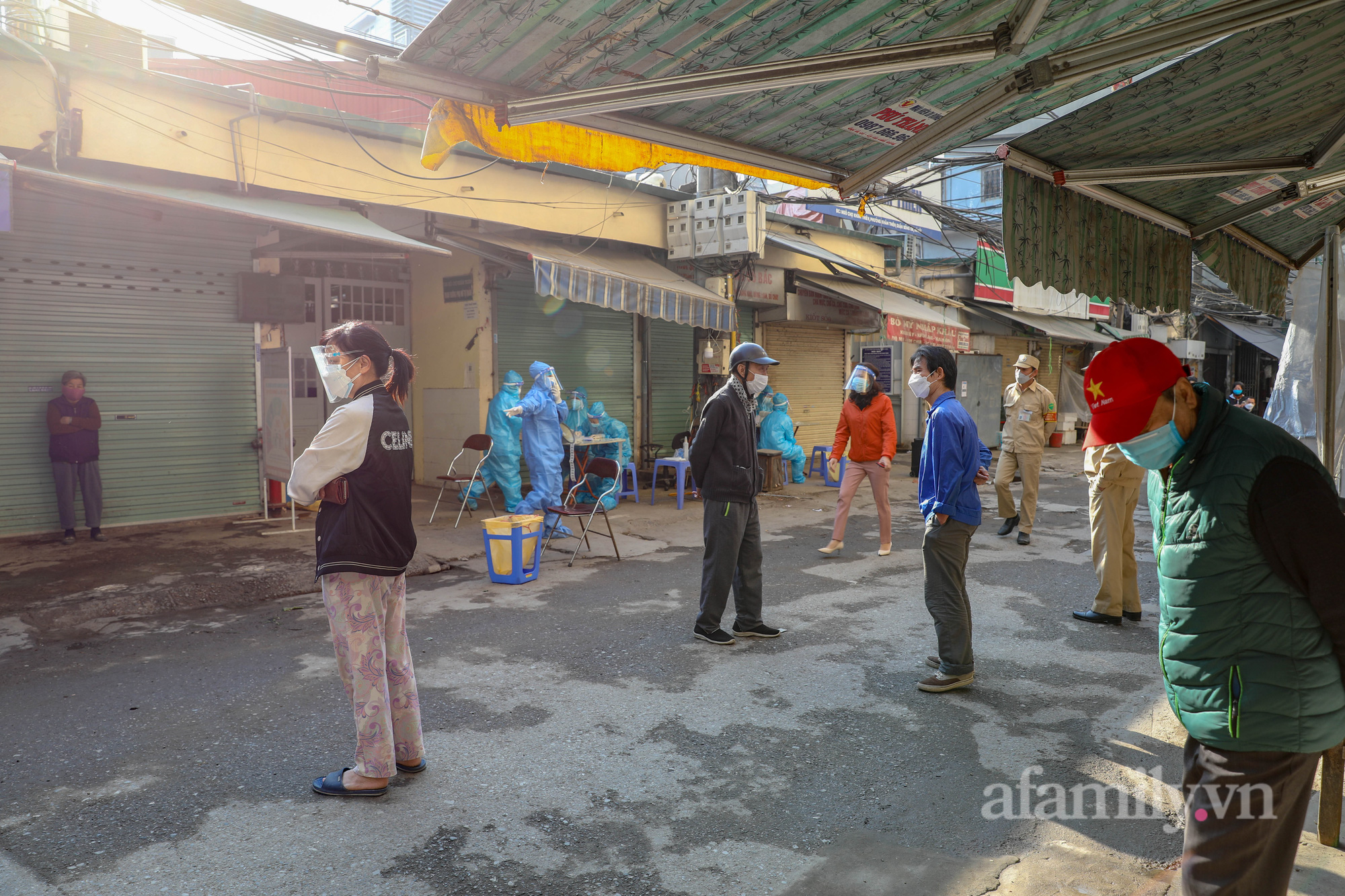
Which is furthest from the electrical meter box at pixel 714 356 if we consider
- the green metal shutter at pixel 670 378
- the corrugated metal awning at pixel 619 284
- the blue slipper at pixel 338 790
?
the blue slipper at pixel 338 790

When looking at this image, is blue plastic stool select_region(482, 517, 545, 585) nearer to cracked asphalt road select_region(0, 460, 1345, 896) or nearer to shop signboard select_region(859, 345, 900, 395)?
cracked asphalt road select_region(0, 460, 1345, 896)

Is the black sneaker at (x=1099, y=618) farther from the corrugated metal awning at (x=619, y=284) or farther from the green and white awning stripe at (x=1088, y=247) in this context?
the corrugated metal awning at (x=619, y=284)

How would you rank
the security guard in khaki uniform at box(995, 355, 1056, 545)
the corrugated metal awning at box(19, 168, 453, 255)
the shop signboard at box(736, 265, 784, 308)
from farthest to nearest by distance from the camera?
1. the shop signboard at box(736, 265, 784, 308)
2. the security guard in khaki uniform at box(995, 355, 1056, 545)
3. the corrugated metal awning at box(19, 168, 453, 255)

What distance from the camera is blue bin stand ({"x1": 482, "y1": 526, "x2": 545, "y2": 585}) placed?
7257 millimetres

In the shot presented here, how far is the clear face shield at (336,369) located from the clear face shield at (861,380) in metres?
5.44

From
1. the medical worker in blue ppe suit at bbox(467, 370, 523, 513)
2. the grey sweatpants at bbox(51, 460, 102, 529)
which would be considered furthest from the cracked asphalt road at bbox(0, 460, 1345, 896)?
the medical worker in blue ppe suit at bbox(467, 370, 523, 513)

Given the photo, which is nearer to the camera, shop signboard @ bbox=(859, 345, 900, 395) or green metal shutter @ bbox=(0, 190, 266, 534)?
green metal shutter @ bbox=(0, 190, 266, 534)

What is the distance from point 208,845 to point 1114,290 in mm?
5217

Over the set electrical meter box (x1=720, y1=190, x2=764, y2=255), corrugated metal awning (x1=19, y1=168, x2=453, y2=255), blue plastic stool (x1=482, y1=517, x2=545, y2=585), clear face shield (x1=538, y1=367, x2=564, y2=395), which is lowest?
blue plastic stool (x1=482, y1=517, x2=545, y2=585)

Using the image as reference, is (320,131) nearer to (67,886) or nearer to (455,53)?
(455,53)

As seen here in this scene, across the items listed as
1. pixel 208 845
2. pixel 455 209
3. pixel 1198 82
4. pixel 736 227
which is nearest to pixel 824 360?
pixel 736 227

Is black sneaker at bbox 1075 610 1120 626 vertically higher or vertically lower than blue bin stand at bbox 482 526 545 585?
lower

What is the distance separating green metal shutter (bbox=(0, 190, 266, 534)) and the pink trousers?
6813mm

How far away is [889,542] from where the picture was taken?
8711 millimetres
